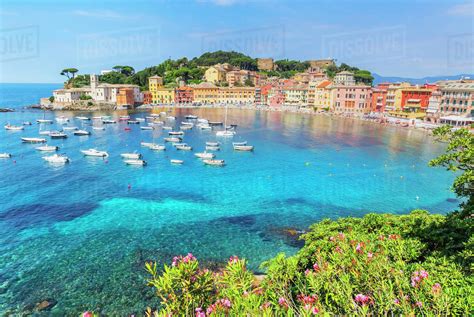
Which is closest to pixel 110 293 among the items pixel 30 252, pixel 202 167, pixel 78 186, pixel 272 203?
pixel 30 252

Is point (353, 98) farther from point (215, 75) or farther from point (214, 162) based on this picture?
point (214, 162)

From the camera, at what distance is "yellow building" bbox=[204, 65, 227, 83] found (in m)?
148

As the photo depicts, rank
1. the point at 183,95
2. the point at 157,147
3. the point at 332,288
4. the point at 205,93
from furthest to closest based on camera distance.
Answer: the point at 205,93, the point at 183,95, the point at 157,147, the point at 332,288

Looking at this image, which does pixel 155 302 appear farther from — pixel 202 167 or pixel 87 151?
pixel 87 151

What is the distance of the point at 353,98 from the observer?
99500 mm

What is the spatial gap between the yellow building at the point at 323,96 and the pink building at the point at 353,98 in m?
2.99

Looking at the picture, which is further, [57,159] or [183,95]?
[183,95]

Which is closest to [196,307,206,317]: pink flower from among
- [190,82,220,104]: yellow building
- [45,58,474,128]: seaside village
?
[45,58,474,128]: seaside village

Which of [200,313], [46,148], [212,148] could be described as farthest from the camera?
[212,148]

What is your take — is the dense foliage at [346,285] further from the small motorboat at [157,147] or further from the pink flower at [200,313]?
the small motorboat at [157,147]

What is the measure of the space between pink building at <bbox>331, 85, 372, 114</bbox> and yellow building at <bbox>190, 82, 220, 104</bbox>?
4742cm

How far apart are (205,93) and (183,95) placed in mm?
8844

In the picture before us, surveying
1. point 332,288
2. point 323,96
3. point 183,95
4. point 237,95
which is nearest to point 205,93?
point 183,95

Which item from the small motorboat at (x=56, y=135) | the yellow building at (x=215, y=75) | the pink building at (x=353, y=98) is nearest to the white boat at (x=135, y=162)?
the small motorboat at (x=56, y=135)
